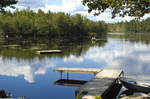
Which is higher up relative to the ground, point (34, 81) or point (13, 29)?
point (13, 29)

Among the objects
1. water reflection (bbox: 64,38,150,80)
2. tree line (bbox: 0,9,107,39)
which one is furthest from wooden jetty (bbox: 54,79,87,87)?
tree line (bbox: 0,9,107,39)

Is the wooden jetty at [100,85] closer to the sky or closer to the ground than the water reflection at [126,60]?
closer to the sky

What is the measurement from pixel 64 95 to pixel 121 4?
1062cm

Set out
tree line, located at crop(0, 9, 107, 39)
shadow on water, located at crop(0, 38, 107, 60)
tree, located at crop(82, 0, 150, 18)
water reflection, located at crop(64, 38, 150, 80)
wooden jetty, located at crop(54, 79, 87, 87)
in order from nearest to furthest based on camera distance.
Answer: tree, located at crop(82, 0, 150, 18) < wooden jetty, located at crop(54, 79, 87, 87) < water reflection, located at crop(64, 38, 150, 80) < shadow on water, located at crop(0, 38, 107, 60) < tree line, located at crop(0, 9, 107, 39)

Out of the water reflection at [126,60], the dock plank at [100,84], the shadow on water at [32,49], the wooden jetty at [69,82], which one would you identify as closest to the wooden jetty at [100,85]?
the dock plank at [100,84]

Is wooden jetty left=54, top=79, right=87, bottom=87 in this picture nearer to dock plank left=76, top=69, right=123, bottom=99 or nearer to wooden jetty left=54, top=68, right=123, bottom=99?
wooden jetty left=54, top=68, right=123, bottom=99

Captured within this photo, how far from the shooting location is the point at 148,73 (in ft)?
100

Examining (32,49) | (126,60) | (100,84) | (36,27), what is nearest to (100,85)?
(100,84)

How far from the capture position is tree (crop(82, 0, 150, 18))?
15461mm

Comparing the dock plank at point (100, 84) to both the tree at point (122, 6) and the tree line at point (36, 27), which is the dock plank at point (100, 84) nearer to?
the tree at point (122, 6)

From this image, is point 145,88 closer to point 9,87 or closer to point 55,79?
point 55,79

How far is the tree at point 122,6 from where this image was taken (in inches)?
609

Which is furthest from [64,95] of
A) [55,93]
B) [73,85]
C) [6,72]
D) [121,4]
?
[6,72]

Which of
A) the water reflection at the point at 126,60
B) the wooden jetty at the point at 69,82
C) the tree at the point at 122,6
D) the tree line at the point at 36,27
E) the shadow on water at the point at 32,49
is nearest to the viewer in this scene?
the tree at the point at 122,6
